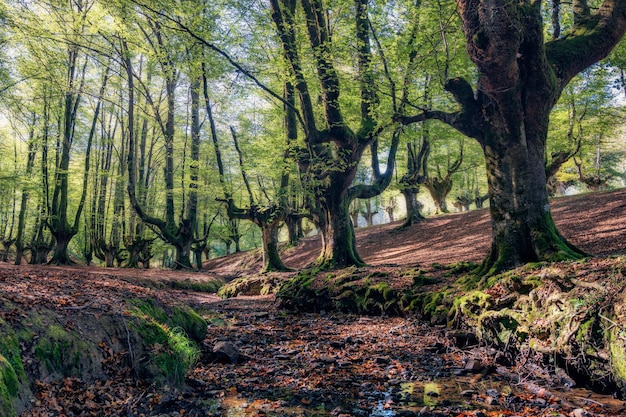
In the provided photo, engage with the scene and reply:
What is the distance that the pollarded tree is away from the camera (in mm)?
6562

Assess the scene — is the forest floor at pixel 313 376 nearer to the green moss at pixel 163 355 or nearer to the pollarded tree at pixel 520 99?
the green moss at pixel 163 355

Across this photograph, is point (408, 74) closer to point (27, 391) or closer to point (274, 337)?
point (274, 337)

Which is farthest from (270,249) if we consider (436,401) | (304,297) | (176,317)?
(436,401)

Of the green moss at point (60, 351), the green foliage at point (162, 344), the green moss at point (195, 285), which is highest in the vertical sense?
the green moss at point (60, 351)

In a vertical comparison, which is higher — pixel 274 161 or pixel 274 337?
pixel 274 161

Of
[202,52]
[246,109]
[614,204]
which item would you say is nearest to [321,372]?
[202,52]

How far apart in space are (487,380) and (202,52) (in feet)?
34.1

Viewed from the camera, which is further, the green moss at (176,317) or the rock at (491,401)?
the green moss at (176,317)

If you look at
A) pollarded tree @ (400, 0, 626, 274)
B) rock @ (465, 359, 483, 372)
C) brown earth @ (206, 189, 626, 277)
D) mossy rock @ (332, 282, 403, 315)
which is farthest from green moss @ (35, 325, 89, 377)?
brown earth @ (206, 189, 626, 277)

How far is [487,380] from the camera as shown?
170 inches

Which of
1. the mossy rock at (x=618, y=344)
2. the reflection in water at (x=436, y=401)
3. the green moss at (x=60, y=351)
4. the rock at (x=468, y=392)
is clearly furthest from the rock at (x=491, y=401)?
the green moss at (x=60, y=351)

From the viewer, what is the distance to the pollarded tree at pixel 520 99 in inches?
258

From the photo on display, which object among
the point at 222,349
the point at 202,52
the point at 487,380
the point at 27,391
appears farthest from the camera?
the point at 202,52

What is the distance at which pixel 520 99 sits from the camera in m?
7.12
